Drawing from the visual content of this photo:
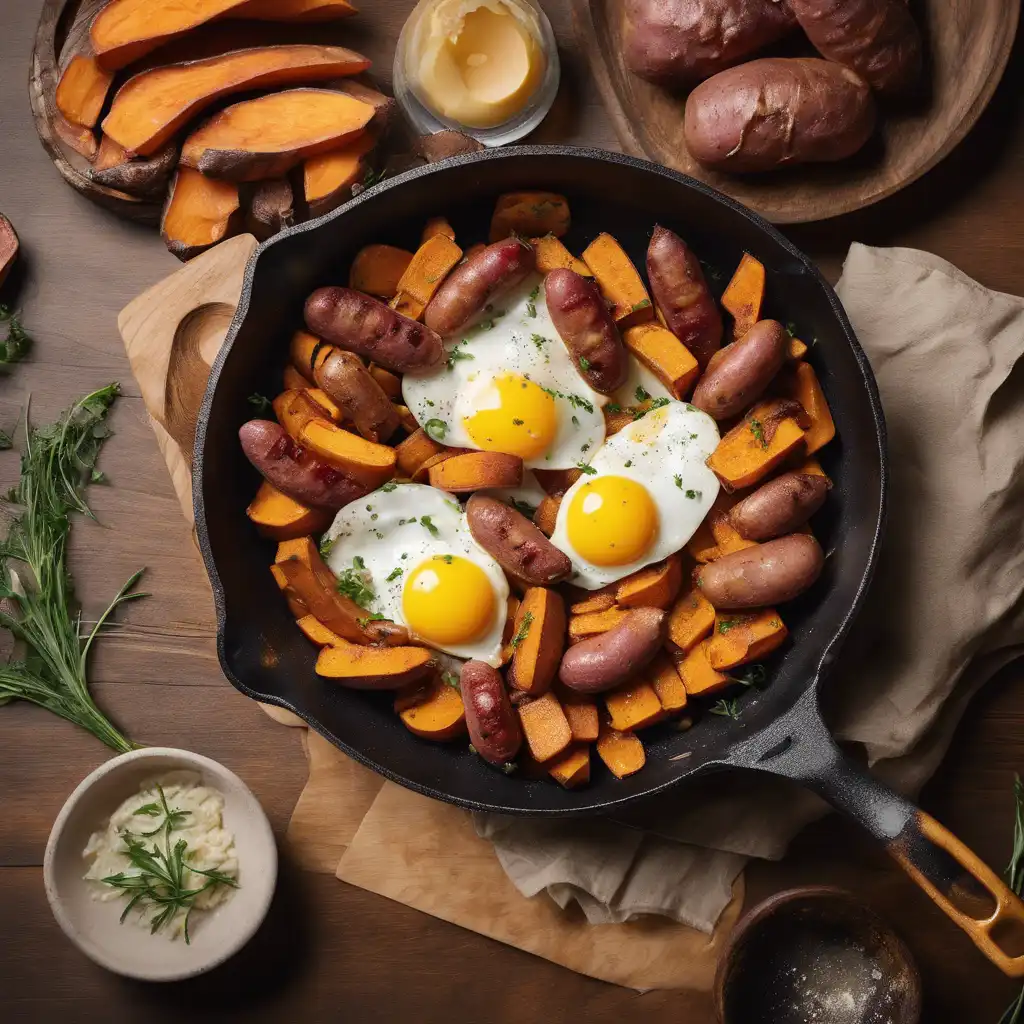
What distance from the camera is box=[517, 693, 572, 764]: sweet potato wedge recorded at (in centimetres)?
293

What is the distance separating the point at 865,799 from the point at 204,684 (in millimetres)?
1962

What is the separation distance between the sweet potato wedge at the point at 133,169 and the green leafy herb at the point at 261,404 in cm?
74

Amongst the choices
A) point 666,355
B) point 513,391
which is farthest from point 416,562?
point 666,355

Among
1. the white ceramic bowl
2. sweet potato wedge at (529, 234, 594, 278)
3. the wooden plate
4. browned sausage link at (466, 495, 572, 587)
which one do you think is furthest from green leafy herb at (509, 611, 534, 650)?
the wooden plate

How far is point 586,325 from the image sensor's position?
9.39 ft

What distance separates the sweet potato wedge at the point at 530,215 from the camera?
9.98 ft

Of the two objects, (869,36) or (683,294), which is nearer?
(683,294)

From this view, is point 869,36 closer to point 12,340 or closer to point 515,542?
point 515,542

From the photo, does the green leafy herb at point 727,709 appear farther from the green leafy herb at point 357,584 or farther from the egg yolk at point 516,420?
the green leafy herb at point 357,584

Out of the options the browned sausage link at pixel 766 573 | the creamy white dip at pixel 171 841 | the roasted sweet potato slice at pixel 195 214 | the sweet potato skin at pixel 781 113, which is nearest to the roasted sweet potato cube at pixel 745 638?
the browned sausage link at pixel 766 573

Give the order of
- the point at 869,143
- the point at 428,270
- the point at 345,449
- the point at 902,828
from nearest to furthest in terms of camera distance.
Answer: the point at 902,828
the point at 345,449
the point at 428,270
the point at 869,143

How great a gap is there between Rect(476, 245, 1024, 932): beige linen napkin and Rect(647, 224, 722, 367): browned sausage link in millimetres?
507

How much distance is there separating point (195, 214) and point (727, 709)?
7.04 feet

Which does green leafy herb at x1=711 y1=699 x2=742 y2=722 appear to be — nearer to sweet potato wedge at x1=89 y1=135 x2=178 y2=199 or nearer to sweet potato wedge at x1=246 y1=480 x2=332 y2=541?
sweet potato wedge at x1=246 y1=480 x2=332 y2=541
